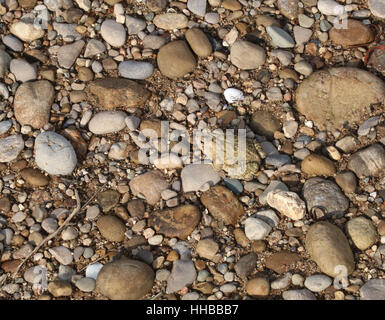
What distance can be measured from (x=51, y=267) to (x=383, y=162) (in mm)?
2099

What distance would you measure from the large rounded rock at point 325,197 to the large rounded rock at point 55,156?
4.81 feet

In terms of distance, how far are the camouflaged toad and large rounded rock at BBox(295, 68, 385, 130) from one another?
518mm

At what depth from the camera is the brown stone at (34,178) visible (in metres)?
3.13

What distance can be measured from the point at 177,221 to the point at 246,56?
4.20 feet

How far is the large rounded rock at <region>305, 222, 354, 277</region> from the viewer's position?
277 cm

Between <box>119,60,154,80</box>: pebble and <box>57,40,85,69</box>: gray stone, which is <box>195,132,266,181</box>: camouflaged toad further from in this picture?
<box>57,40,85,69</box>: gray stone

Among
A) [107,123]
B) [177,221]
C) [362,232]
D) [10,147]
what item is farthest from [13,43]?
[362,232]

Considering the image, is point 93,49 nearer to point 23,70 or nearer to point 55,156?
point 23,70

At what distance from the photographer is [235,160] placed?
3094 millimetres

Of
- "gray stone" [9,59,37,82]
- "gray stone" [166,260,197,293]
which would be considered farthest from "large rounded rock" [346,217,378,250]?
"gray stone" [9,59,37,82]

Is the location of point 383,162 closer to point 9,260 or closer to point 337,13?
point 337,13
